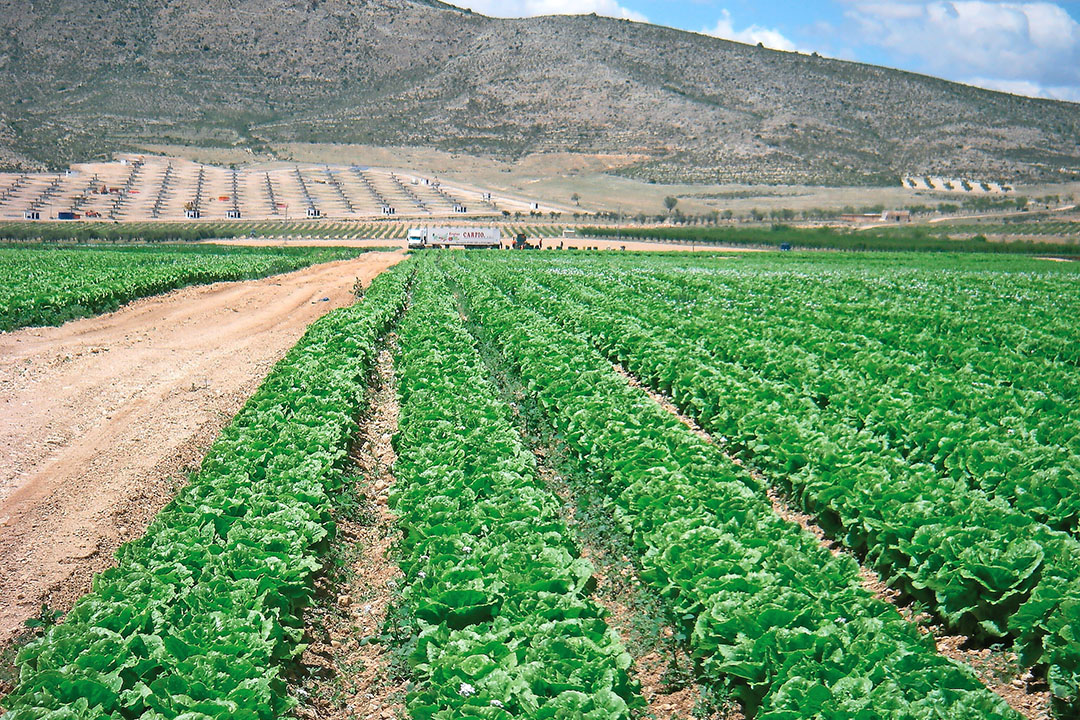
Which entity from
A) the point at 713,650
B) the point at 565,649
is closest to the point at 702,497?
the point at 713,650

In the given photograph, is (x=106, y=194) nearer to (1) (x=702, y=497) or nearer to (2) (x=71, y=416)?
(2) (x=71, y=416)

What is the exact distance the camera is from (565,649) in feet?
16.6

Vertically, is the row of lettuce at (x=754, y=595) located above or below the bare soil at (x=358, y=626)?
above

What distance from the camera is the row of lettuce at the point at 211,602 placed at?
15.2 feet

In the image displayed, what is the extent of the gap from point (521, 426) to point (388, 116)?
169 metres

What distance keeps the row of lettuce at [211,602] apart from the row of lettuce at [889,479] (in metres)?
5.17

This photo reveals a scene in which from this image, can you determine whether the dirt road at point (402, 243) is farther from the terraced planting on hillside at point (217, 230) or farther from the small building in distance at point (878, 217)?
the small building in distance at point (878, 217)

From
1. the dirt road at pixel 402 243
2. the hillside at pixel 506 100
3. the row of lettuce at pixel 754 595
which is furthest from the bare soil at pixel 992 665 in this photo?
the hillside at pixel 506 100

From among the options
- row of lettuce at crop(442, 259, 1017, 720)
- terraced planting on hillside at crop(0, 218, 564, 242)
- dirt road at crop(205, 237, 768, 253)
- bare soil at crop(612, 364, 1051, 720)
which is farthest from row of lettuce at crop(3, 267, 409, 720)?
terraced planting on hillside at crop(0, 218, 564, 242)

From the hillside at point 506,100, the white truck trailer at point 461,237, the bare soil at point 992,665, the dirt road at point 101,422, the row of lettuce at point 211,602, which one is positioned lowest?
the dirt road at point 101,422

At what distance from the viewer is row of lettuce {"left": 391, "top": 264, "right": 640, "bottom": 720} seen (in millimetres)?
4766

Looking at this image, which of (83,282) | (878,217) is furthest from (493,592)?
(878,217)

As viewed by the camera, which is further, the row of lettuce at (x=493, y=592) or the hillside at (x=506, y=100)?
the hillside at (x=506, y=100)

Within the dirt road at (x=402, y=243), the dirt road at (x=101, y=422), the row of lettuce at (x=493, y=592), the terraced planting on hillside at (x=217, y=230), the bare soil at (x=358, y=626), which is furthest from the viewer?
the terraced planting on hillside at (x=217, y=230)
